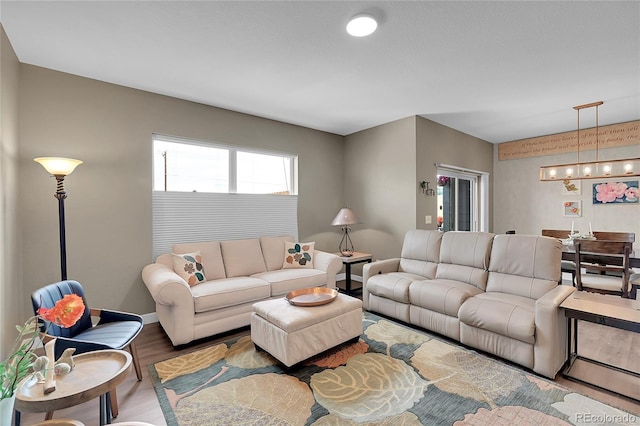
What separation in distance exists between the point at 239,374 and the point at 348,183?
376cm

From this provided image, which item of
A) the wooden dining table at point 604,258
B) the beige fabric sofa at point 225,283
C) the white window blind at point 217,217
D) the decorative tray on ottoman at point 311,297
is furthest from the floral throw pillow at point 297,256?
the wooden dining table at point 604,258

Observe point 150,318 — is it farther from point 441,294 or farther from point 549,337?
point 549,337

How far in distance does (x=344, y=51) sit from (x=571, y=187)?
5031 millimetres

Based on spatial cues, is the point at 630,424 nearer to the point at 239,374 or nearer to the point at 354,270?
the point at 239,374

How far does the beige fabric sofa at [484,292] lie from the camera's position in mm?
2211

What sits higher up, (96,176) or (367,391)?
(96,176)

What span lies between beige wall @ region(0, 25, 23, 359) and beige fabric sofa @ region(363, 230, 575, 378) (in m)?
3.35

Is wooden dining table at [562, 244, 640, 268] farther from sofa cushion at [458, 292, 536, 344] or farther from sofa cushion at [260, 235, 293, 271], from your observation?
sofa cushion at [260, 235, 293, 271]

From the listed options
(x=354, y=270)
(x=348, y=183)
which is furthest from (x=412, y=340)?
(x=348, y=183)

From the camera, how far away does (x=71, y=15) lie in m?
2.07

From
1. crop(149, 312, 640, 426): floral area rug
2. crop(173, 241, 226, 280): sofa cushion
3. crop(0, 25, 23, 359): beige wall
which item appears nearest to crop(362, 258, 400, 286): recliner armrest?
crop(149, 312, 640, 426): floral area rug

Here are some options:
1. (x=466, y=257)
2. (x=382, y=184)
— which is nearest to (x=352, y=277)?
(x=382, y=184)

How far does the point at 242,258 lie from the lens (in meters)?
3.74

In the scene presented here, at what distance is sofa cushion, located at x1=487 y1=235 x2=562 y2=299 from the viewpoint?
265 cm
